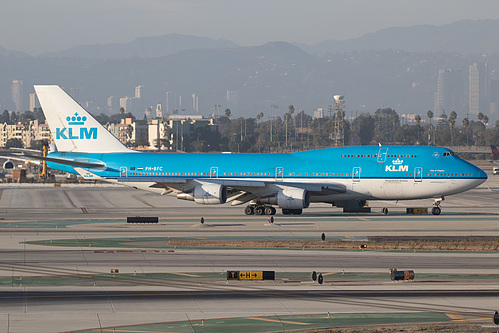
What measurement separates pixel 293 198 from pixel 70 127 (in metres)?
21.1

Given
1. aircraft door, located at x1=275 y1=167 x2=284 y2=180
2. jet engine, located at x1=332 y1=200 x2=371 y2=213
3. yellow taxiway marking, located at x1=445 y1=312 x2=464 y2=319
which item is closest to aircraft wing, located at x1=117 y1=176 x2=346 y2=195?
aircraft door, located at x1=275 y1=167 x2=284 y2=180

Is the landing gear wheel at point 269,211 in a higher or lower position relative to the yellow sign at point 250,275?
higher

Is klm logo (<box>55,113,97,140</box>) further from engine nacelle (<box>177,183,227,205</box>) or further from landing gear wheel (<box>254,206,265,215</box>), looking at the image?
landing gear wheel (<box>254,206,265,215</box>)

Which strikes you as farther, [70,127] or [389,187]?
[70,127]

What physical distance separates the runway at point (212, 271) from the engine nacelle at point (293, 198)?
1.15 m

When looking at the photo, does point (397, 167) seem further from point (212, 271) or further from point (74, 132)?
point (212, 271)

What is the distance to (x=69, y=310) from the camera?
27.6m

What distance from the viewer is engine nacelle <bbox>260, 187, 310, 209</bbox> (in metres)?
58.5

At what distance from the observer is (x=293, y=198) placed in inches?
2309

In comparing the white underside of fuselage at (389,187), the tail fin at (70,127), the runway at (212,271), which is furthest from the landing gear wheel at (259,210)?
the tail fin at (70,127)

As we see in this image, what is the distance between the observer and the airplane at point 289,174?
196ft

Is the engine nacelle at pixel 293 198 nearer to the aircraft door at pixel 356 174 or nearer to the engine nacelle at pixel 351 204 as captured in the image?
the aircraft door at pixel 356 174

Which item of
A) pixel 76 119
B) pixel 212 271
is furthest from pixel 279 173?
pixel 212 271

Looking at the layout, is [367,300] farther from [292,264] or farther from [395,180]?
[395,180]
